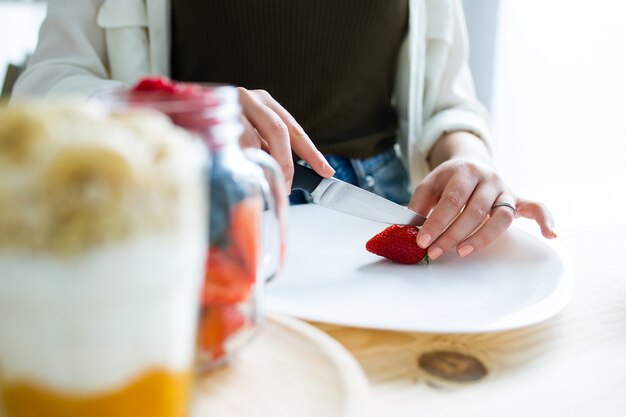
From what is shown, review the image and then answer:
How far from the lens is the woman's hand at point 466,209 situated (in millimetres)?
596

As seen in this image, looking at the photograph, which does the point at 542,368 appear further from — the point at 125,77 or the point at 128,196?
the point at 125,77

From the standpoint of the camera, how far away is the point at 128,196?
0.21 m

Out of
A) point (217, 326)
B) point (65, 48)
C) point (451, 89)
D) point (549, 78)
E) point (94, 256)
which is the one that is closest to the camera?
point (94, 256)

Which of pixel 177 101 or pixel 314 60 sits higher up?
pixel 177 101

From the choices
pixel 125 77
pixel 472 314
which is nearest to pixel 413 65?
pixel 125 77

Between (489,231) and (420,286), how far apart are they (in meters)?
0.12

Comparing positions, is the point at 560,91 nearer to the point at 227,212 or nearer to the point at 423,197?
the point at 423,197

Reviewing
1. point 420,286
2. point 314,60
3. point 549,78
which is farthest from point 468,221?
point 549,78

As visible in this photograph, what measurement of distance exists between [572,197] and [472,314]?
1.57ft

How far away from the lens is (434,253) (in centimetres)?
58

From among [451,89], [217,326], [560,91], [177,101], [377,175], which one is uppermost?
[177,101]

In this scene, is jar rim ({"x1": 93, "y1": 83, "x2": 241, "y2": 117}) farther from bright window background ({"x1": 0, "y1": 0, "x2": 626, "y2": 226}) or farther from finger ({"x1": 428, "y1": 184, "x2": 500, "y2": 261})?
bright window background ({"x1": 0, "y1": 0, "x2": 626, "y2": 226})

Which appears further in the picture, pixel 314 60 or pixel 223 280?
pixel 314 60

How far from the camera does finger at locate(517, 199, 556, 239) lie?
0.62m
